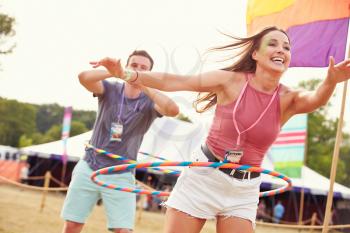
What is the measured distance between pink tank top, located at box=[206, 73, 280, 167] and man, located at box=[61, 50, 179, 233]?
3.58 ft

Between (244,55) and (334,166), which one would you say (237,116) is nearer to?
(244,55)

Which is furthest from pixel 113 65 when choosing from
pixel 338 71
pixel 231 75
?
pixel 338 71

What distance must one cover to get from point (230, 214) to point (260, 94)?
0.82 m

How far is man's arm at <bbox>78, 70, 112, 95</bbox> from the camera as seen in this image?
14.5ft

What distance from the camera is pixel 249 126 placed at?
11.0 feet

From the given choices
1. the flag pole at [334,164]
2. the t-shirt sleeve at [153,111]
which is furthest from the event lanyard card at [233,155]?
the flag pole at [334,164]

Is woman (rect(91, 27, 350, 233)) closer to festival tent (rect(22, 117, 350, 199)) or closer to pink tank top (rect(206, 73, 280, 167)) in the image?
pink tank top (rect(206, 73, 280, 167))

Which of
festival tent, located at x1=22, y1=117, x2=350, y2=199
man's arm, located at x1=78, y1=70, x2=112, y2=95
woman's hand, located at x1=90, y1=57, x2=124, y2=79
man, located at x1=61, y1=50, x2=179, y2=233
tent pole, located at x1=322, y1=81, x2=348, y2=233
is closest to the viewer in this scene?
woman's hand, located at x1=90, y1=57, x2=124, y2=79

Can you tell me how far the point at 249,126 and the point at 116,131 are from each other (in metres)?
1.69

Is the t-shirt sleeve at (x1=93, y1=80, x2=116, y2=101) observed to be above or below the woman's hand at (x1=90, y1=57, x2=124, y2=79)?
below

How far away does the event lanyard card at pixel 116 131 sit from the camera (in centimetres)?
468

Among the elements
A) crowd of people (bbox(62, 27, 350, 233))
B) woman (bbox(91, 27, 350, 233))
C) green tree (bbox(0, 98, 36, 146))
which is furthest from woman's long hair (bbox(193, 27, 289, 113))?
green tree (bbox(0, 98, 36, 146))

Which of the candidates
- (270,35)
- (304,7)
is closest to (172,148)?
(304,7)

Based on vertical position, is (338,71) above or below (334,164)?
above
